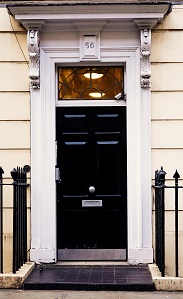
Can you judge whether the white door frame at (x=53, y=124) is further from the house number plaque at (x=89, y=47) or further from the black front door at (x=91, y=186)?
the black front door at (x=91, y=186)

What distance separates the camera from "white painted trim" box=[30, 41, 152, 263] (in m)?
7.96

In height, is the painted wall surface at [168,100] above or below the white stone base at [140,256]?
above

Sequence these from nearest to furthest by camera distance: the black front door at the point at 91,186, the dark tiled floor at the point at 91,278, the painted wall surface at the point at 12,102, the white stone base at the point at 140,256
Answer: the dark tiled floor at the point at 91,278, the white stone base at the point at 140,256, the painted wall surface at the point at 12,102, the black front door at the point at 91,186

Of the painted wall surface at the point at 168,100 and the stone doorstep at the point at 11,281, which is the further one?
the painted wall surface at the point at 168,100

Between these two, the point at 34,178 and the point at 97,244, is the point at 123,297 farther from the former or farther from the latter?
the point at 34,178

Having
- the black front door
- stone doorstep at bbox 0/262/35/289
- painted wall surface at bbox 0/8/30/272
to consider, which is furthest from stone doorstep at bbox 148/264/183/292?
painted wall surface at bbox 0/8/30/272

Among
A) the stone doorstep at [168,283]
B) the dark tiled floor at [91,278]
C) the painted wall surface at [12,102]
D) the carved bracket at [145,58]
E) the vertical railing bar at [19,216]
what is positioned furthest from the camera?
the painted wall surface at [12,102]

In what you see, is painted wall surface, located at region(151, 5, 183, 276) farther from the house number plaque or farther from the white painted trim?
the house number plaque

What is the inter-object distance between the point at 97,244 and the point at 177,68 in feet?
9.59

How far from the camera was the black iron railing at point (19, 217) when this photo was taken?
710cm

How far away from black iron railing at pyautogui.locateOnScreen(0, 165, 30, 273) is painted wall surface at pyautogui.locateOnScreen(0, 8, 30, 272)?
0.35 meters

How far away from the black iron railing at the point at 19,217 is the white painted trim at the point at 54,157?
11.0 inches

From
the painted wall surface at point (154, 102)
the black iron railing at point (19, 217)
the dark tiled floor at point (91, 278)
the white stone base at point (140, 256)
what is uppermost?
the painted wall surface at point (154, 102)

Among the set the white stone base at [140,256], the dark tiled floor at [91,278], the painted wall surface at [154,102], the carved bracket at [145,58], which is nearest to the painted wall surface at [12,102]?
the painted wall surface at [154,102]
